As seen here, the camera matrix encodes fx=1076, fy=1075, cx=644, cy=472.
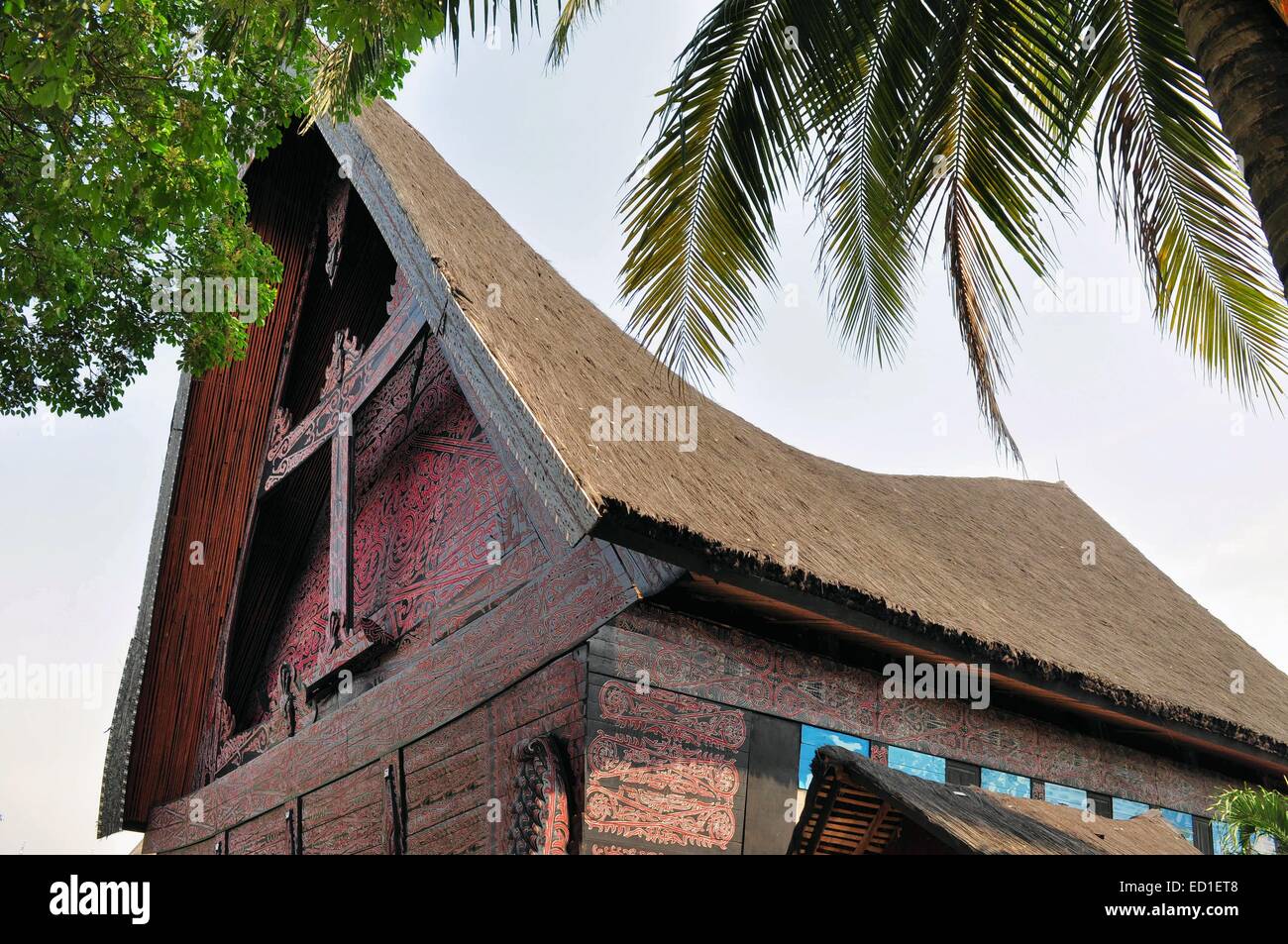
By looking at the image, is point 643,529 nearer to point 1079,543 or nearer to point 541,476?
point 541,476

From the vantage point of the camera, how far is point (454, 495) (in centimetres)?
640

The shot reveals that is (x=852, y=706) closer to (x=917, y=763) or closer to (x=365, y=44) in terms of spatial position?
(x=917, y=763)

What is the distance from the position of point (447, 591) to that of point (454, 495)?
617mm

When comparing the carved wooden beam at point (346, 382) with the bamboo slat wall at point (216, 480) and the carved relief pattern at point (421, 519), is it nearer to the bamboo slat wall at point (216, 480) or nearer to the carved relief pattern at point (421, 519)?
the carved relief pattern at point (421, 519)

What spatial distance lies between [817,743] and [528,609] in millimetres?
1556

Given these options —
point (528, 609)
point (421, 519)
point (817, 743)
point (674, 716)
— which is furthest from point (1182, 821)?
point (421, 519)

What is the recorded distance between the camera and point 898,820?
189 inches

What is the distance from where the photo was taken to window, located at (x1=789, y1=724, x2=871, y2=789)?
5.14m

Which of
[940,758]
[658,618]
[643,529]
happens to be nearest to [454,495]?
[658,618]

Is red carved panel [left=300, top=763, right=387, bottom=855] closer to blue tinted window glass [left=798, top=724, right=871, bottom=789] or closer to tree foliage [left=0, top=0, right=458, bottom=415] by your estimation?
blue tinted window glass [left=798, top=724, right=871, bottom=789]

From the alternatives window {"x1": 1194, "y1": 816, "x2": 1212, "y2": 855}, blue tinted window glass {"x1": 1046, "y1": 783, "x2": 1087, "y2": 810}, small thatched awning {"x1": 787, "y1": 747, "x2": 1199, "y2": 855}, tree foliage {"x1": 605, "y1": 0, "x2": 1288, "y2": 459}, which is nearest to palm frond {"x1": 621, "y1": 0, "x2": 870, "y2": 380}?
tree foliage {"x1": 605, "y1": 0, "x2": 1288, "y2": 459}

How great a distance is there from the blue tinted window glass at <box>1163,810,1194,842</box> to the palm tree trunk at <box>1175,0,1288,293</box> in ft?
18.5

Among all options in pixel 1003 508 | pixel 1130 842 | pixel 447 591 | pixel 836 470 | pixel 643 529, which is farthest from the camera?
pixel 1003 508

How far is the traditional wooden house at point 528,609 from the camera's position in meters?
4.65
